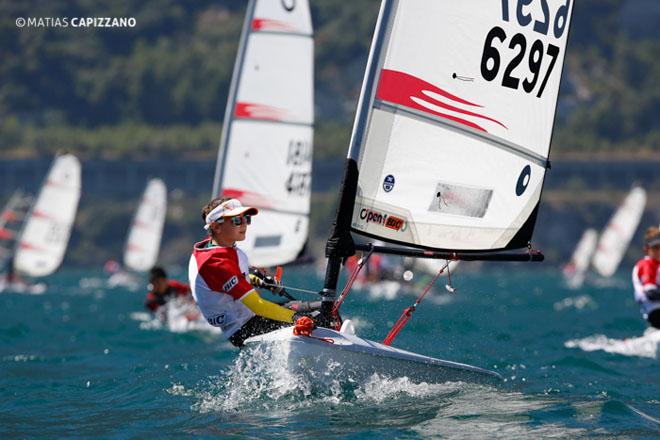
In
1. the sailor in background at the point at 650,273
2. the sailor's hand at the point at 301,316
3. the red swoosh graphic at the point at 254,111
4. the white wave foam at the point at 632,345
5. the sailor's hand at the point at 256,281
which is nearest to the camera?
the sailor's hand at the point at 301,316

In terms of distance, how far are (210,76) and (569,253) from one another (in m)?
50.6

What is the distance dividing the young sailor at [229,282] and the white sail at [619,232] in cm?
3277

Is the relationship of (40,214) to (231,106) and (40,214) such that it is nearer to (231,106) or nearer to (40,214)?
(40,214)

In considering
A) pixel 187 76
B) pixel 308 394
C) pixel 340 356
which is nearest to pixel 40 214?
pixel 308 394

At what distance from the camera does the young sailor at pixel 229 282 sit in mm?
8664

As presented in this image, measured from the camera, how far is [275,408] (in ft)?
28.7

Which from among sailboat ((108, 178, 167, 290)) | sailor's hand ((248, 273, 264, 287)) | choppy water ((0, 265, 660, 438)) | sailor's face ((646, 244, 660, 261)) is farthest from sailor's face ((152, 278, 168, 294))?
sailboat ((108, 178, 167, 290))

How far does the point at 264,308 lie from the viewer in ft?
28.6

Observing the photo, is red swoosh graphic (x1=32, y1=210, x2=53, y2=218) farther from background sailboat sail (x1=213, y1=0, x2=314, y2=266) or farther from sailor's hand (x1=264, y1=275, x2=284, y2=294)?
sailor's hand (x1=264, y1=275, x2=284, y2=294)

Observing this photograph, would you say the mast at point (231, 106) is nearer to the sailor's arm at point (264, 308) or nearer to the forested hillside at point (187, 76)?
the sailor's arm at point (264, 308)

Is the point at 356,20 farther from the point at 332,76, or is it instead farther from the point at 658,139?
the point at 658,139

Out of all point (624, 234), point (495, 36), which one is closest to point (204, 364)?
point (495, 36)

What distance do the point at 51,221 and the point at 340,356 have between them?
27.6m

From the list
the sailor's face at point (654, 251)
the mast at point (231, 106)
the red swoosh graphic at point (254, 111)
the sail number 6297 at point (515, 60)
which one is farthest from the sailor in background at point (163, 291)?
the sail number 6297 at point (515, 60)
